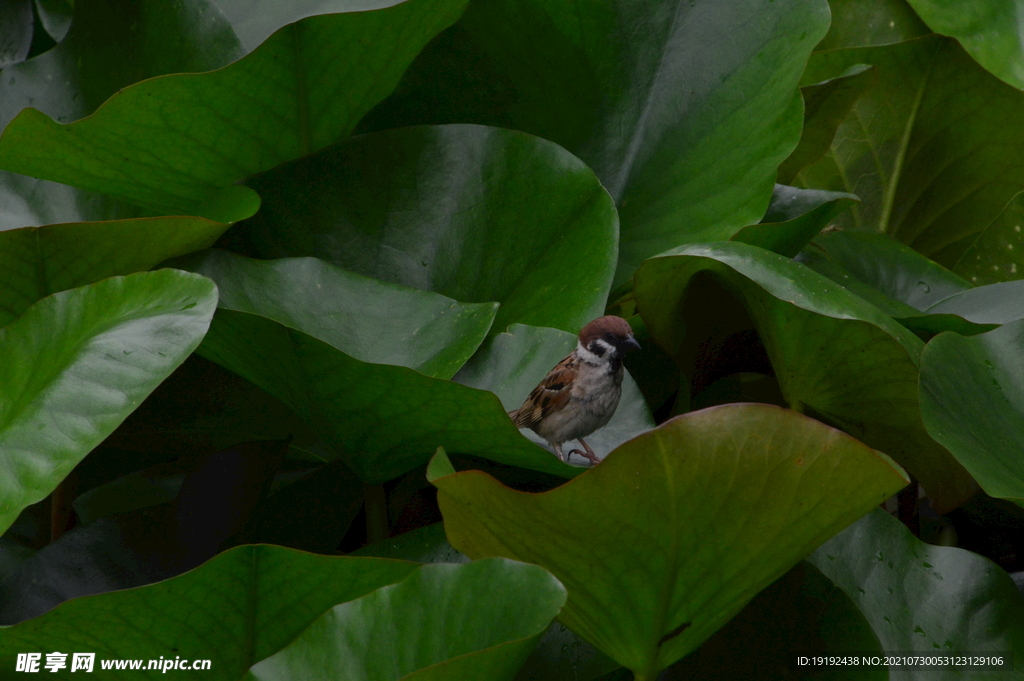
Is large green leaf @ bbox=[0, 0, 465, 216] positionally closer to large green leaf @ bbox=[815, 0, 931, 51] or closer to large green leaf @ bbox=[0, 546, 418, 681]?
large green leaf @ bbox=[0, 546, 418, 681]

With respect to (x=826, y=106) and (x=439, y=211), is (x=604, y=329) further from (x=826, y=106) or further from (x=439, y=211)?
(x=826, y=106)

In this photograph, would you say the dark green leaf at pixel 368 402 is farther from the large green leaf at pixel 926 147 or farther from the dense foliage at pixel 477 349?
the large green leaf at pixel 926 147

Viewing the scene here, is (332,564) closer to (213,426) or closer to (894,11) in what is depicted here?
(213,426)

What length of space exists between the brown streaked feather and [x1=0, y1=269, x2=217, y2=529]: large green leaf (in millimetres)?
292

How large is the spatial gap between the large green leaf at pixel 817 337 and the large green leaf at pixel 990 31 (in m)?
0.41

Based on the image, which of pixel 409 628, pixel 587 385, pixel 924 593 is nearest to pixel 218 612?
pixel 409 628

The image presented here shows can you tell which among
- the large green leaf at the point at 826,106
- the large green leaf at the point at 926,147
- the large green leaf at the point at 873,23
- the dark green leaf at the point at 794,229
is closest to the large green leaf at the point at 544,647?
the dark green leaf at the point at 794,229

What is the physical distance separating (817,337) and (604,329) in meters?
0.18

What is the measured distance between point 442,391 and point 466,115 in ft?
1.25

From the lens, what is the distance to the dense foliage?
47cm

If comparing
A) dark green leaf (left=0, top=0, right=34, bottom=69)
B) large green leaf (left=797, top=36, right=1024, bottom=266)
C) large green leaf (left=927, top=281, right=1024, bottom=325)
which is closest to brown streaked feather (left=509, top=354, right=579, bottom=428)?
large green leaf (left=927, top=281, right=1024, bottom=325)

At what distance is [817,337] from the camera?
2.01 ft

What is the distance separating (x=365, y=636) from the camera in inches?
18.5

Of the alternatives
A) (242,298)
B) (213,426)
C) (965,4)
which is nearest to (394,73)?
(242,298)
